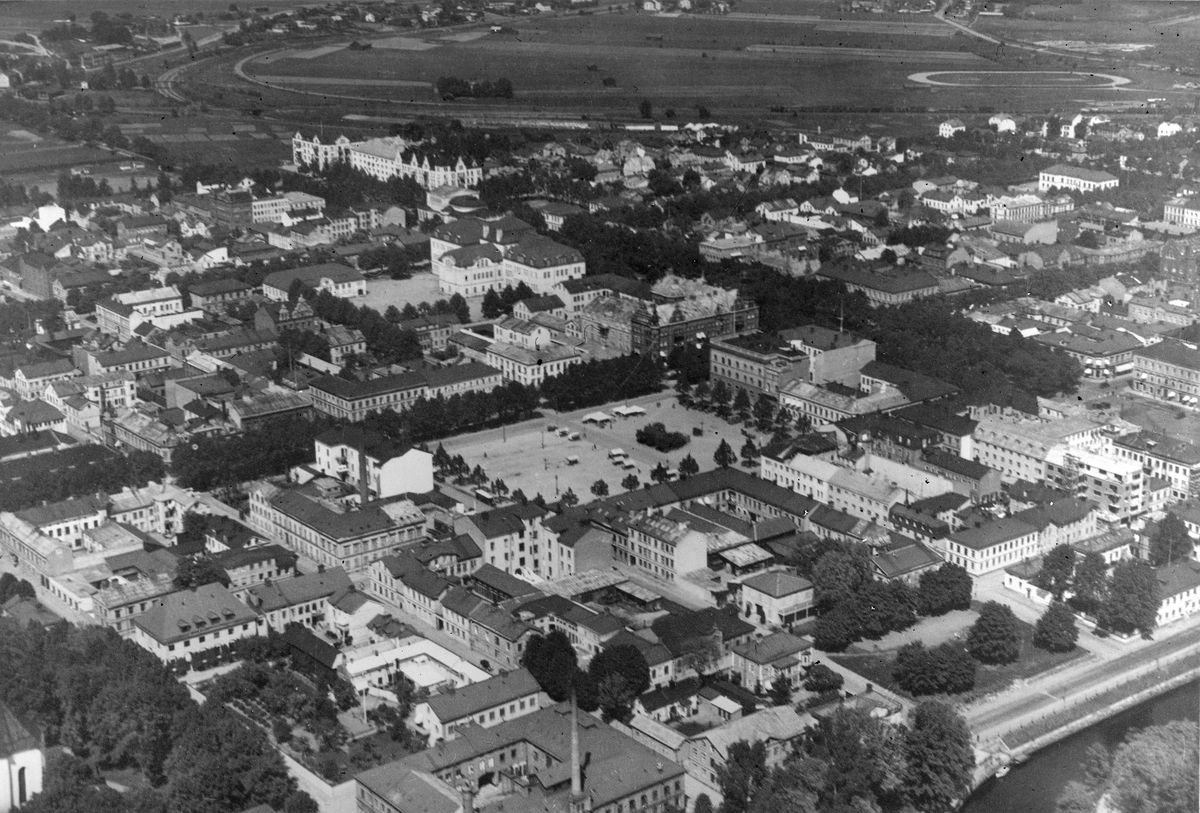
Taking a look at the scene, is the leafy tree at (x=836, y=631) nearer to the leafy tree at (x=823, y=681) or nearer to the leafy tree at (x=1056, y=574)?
the leafy tree at (x=823, y=681)

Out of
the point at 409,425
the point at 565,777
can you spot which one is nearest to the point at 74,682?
the point at 565,777

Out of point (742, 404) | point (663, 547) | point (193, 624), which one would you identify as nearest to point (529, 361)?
point (742, 404)

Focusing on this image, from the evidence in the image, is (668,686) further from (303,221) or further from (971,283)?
(303,221)

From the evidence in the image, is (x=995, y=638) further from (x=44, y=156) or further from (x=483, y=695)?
(x=44, y=156)

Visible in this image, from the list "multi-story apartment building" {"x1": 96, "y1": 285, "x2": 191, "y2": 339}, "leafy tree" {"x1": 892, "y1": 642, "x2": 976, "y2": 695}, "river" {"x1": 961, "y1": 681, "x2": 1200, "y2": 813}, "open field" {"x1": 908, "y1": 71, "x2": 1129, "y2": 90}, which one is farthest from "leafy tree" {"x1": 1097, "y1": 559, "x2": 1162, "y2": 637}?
"open field" {"x1": 908, "y1": 71, "x2": 1129, "y2": 90}

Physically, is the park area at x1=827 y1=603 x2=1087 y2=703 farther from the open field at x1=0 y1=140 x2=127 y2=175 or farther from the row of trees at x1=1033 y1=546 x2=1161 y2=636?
the open field at x1=0 y1=140 x2=127 y2=175

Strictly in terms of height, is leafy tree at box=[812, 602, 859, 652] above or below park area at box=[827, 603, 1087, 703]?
above

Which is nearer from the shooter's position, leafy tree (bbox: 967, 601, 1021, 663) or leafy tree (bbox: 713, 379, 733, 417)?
leafy tree (bbox: 967, 601, 1021, 663)
